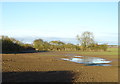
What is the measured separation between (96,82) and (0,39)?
28.7 m

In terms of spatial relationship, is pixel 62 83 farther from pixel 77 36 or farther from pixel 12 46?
pixel 77 36

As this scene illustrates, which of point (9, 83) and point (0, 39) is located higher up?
point (0, 39)

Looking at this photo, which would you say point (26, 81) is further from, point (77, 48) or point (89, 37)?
point (89, 37)

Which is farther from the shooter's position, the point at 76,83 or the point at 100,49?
the point at 100,49

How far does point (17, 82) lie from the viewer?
6734 mm

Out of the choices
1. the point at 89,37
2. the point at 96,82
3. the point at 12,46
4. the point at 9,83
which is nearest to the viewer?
the point at 9,83

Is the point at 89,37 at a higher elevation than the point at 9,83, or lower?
higher

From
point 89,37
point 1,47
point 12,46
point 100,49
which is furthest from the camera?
point 89,37

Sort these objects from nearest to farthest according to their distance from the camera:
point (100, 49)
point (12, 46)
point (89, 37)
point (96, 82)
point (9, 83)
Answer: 1. point (9, 83)
2. point (96, 82)
3. point (12, 46)
4. point (100, 49)
5. point (89, 37)

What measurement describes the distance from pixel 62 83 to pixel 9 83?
2533 mm

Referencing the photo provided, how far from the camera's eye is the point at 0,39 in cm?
3147

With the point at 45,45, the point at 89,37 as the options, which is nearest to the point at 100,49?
the point at 89,37

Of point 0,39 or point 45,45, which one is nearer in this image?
point 0,39

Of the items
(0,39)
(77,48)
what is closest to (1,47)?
(0,39)
